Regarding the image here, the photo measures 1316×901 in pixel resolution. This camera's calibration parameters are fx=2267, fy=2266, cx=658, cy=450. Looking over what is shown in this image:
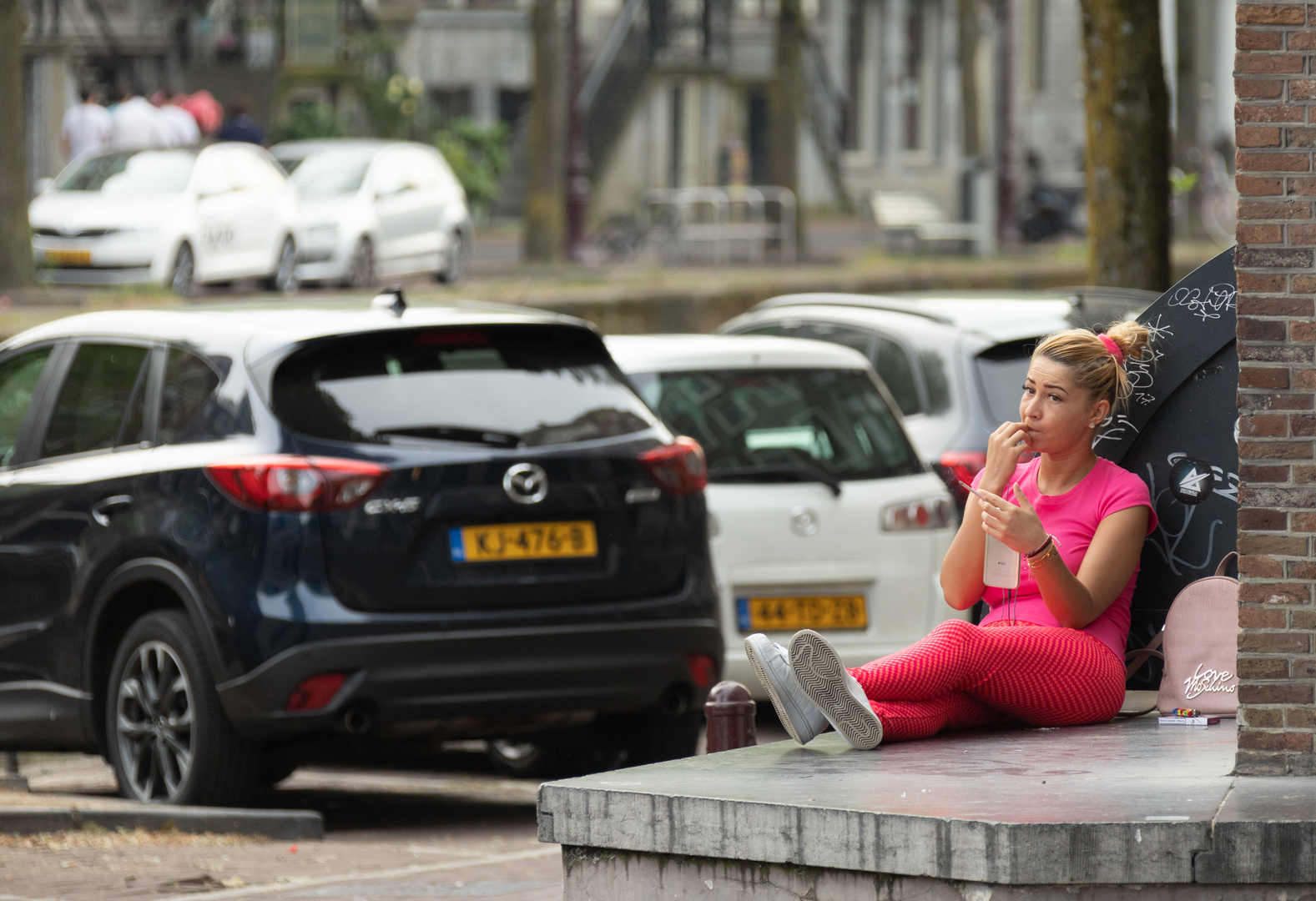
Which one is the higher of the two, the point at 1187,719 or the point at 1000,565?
the point at 1000,565

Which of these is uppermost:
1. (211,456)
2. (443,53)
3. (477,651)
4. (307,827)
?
(443,53)

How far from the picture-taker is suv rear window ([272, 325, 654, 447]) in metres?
7.42

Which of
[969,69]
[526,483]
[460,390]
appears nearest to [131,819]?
[526,483]

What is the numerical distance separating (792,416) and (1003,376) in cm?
103

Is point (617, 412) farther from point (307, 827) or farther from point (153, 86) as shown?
point (153, 86)

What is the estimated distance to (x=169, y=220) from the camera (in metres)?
21.0

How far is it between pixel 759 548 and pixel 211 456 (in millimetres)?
2571

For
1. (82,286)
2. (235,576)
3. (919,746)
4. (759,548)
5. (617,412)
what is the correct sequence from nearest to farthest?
(919,746) < (235,576) < (617,412) < (759,548) < (82,286)

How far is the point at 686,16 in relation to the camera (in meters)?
48.1

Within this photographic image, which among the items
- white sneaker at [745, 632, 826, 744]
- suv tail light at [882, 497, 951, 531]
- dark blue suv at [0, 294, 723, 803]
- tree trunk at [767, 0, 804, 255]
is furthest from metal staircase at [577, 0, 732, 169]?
white sneaker at [745, 632, 826, 744]

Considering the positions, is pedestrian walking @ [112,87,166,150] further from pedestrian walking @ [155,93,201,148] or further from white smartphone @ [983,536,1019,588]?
white smartphone @ [983,536,1019,588]

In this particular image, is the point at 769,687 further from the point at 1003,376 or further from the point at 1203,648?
the point at 1003,376

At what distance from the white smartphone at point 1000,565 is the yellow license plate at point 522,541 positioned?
223 centimetres

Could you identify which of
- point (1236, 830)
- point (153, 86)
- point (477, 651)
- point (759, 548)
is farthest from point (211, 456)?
point (153, 86)
